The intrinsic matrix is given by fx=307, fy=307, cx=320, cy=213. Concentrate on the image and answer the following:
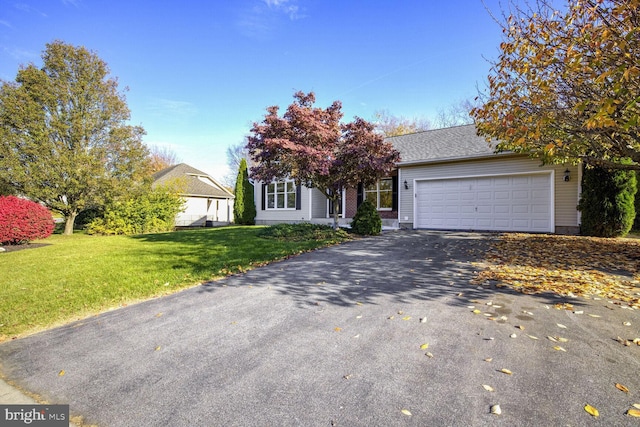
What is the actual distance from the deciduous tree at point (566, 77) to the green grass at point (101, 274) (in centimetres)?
542

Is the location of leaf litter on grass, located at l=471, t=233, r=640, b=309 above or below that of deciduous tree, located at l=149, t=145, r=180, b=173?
below

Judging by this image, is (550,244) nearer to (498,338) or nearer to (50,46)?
(498,338)

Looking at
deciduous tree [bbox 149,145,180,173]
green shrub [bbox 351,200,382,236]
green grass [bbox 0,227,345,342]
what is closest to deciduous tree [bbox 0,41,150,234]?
green grass [bbox 0,227,345,342]

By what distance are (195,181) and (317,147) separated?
2004 cm

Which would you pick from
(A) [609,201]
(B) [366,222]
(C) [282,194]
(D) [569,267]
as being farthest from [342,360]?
(C) [282,194]

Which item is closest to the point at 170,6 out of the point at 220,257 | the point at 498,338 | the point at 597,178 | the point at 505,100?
the point at 220,257

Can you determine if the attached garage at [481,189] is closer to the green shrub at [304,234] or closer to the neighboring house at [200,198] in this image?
the green shrub at [304,234]

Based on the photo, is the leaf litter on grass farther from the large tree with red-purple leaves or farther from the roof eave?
the large tree with red-purple leaves

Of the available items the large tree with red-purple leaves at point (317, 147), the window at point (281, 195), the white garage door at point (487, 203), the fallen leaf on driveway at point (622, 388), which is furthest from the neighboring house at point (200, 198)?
the fallen leaf on driveway at point (622, 388)

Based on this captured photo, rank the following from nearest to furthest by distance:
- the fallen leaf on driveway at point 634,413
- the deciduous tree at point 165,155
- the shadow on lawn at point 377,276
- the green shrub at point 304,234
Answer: the fallen leaf on driveway at point 634,413, the shadow on lawn at point 377,276, the green shrub at point 304,234, the deciduous tree at point 165,155

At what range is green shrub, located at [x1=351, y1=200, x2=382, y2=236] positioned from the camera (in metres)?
10.7

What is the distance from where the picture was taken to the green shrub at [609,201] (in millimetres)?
8898

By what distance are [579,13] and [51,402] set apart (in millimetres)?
7676

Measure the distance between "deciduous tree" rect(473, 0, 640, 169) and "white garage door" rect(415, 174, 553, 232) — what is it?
3864mm
